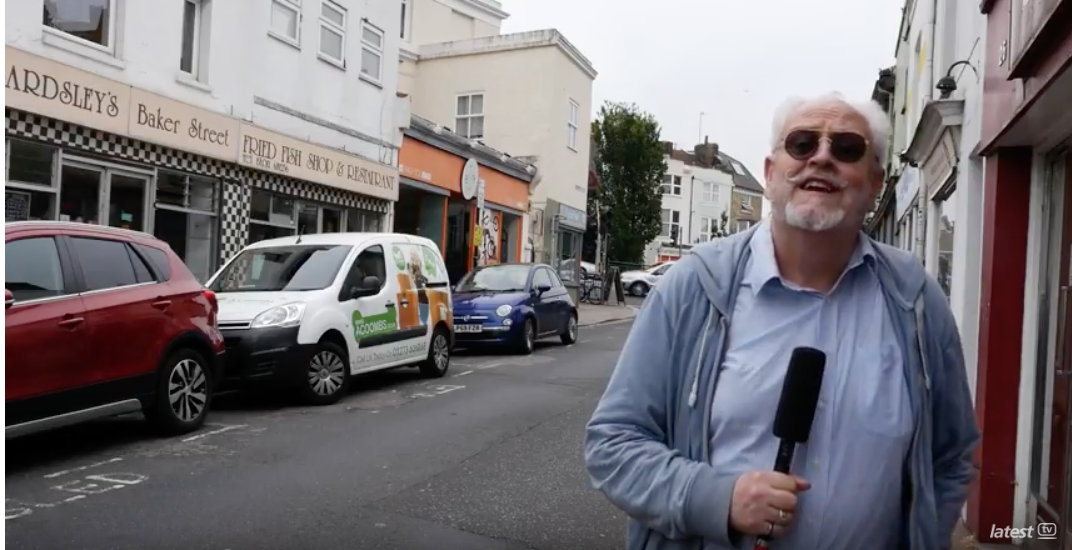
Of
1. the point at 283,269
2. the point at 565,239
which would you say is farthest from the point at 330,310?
the point at 565,239

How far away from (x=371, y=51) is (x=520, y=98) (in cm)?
834

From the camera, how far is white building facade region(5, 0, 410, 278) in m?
11.3

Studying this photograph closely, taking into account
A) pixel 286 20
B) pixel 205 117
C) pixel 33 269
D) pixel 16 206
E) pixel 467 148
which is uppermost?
pixel 286 20

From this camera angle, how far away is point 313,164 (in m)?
17.1

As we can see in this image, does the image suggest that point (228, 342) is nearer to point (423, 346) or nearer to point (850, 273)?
point (423, 346)

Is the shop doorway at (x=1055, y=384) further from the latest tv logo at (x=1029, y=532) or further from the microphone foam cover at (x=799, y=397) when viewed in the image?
the microphone foam cover at (x=799, y=397)

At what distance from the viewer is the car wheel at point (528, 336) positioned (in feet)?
48.5

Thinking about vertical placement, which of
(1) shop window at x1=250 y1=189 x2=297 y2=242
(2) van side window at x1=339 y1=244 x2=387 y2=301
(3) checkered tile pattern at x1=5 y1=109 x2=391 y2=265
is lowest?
(2) van side window at x1=339 y1=244 x2=387 y2=301

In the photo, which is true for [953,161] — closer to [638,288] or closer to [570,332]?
[570,332]

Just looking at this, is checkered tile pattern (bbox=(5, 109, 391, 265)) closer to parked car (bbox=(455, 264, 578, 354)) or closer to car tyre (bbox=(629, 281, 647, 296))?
parked car (bbox=(455, 264, 578, 354))

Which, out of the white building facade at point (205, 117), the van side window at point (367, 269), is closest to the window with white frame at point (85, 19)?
the white building facade at point (205, 117)

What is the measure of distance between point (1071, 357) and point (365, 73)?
645 inches

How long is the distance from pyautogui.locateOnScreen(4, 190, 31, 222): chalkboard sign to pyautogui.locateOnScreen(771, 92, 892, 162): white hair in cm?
1087

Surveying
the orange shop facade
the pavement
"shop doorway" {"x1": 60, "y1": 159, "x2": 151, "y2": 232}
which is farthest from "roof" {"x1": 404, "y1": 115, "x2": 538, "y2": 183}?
"shop doorway" {"x1": 60, "y1": 159, "x2": 151, "y2": 232}
